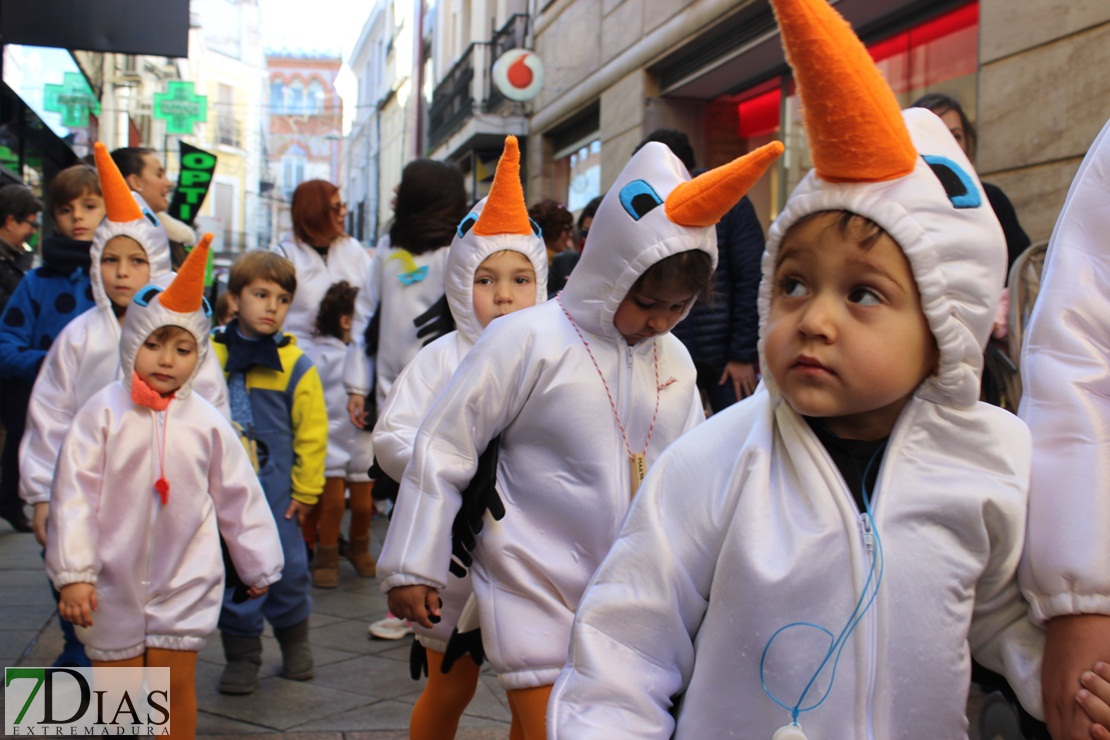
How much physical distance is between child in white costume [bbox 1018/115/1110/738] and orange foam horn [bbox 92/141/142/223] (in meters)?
3.57

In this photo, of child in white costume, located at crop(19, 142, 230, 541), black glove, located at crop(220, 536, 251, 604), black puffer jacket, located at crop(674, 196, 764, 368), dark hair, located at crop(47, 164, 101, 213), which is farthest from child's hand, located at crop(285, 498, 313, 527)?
black puffer jacket, located at crop(674, 196, 764, 368)

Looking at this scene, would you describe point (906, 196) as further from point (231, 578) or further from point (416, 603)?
point (231, 578)

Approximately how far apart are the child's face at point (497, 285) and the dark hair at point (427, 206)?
1.90 metres

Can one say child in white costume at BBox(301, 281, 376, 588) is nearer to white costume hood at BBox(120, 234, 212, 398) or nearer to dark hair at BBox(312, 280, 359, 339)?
dark hair at BBox(312, 280, 359, 339)

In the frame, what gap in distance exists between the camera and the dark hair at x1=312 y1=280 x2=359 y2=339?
7.00m

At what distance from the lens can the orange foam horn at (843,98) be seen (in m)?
1.78

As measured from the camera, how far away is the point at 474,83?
21.2 meters

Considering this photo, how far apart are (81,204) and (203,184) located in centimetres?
388

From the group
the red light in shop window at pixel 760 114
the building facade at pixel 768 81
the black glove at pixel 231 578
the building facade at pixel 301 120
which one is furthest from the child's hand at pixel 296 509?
the building facade at pixel 301 120

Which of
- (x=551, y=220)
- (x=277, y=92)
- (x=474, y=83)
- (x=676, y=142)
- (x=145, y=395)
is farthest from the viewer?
(x=277, y=92)

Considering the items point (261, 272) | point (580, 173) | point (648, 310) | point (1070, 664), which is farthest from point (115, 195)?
point (580, 173)

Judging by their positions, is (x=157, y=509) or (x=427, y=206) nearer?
(x=157, y=509)

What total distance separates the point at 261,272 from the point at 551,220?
2010 mm

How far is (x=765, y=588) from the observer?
182 cm
